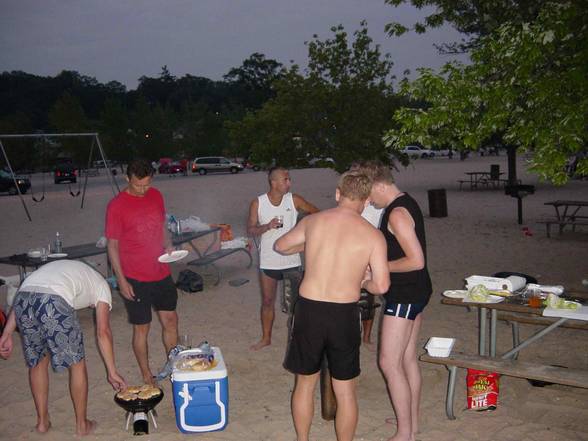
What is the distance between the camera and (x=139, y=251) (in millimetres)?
4746

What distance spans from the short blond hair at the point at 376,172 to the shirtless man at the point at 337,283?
25cm

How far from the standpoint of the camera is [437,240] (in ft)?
41.2

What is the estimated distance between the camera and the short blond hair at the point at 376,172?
147 inches

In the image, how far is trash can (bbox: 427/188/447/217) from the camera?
1595cm

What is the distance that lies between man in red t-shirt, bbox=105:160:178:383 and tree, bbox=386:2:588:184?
10.1 feet

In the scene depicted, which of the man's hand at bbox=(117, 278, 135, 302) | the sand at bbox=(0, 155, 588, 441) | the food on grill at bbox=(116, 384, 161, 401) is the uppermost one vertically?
the man's hand at bbox=(117, 278, 135, 302)

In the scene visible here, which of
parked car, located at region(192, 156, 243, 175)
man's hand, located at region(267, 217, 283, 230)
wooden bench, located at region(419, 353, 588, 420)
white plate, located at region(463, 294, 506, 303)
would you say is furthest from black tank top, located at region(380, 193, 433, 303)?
parked car, located at region(192, 156, 243, 175)

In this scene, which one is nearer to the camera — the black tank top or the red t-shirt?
the black tank top

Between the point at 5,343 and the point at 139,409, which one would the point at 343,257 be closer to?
the point at 139,409

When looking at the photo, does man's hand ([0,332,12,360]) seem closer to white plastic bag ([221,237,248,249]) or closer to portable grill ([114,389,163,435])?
portable grill ([114,389,163,435])

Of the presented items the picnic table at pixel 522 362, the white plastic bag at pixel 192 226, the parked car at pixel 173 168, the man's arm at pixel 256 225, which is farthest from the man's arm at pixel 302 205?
the parked car at pixel 173 168

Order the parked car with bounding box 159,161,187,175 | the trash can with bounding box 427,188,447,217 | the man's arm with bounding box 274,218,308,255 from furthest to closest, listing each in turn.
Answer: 1. the parked car with bounding box 159,161,187,175
2. the trash can with bounding box 427,188,447,217
3. the man's arm with bounding box 274,218,308,255

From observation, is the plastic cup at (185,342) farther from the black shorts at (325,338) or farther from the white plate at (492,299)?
the white plate at (492,299)

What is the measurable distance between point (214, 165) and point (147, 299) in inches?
1492
